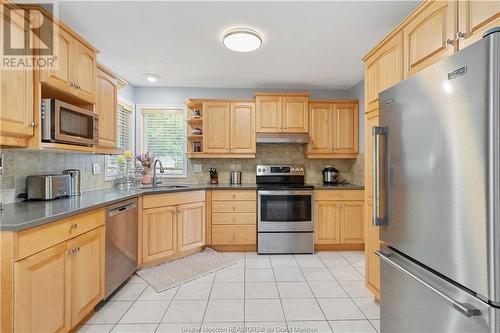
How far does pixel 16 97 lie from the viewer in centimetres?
161

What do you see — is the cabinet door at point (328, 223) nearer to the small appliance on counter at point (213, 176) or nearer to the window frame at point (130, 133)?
the small appliance on counter at point (213, 176)

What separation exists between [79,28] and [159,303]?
8.41ft

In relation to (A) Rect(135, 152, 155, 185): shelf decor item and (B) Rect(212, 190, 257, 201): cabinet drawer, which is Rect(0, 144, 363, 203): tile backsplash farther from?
(B) Rect(212, 190, 257, 201): cabinet drawer

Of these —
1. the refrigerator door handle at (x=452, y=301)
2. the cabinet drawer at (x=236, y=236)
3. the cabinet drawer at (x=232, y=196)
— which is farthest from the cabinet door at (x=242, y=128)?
the refrigerator door handle at (x=452, y=301)

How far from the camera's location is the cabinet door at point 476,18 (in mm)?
1125

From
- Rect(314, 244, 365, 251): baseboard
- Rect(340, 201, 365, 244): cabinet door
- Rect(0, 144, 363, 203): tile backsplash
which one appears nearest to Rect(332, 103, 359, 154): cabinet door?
Rect(0, 144, 363, 203): tile backsplash

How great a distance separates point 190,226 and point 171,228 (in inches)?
11.6

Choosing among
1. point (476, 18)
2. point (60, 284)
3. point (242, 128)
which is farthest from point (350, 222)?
point (60, 284)

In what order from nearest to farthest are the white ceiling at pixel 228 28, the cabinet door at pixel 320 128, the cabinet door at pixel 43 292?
1. the cabinet door at pixel 43 292
2. the white ceiling at pixel 228 28
3. the cabinet door at pixel 320 128

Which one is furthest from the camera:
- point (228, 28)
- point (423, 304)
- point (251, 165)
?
point (251, 165)

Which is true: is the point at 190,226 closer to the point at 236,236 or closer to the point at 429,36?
the point at 236,236

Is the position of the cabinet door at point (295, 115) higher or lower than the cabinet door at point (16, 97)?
higher

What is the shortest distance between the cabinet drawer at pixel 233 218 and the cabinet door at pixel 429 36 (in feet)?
8.27

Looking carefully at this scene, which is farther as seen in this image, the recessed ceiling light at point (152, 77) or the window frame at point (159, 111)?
the window frame at point (159, 111)
